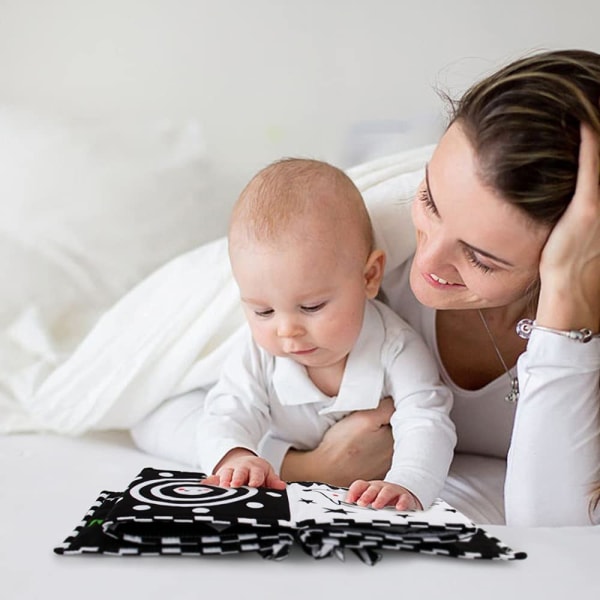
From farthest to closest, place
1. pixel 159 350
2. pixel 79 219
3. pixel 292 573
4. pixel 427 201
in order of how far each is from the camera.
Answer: pixel 79 219 < pixel 159 350 < pixel 427 201 < pixel 292 573

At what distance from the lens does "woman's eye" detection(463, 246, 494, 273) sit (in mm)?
1236

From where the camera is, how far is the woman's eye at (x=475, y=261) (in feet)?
4.06

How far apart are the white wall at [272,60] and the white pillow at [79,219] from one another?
0.18 metres

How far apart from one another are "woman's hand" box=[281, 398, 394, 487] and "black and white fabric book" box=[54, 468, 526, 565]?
332 mm

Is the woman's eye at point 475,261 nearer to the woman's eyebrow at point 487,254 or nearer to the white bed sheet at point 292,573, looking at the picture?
the woman's eyebrow at point 487,254

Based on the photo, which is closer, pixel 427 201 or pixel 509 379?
pixel 427 201

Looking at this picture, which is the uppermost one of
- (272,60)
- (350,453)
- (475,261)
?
(272,60)

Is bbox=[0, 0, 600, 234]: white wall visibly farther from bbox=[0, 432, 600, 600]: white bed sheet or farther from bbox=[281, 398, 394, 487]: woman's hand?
bbox=[0, 432, 600, 600]: white bed sheet

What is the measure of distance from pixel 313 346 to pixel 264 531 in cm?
41

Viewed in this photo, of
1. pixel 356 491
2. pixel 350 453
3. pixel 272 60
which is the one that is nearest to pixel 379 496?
pixel 356 491

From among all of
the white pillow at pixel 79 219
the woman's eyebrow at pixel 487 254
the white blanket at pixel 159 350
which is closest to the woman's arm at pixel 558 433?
the woman's eyebrow at pixel 487 254

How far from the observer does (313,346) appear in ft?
4.65

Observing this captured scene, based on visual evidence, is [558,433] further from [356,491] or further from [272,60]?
[272,60]

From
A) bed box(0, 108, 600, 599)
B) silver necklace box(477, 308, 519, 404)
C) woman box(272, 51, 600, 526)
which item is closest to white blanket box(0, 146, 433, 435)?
bed box(0, 108, 600, 599)
